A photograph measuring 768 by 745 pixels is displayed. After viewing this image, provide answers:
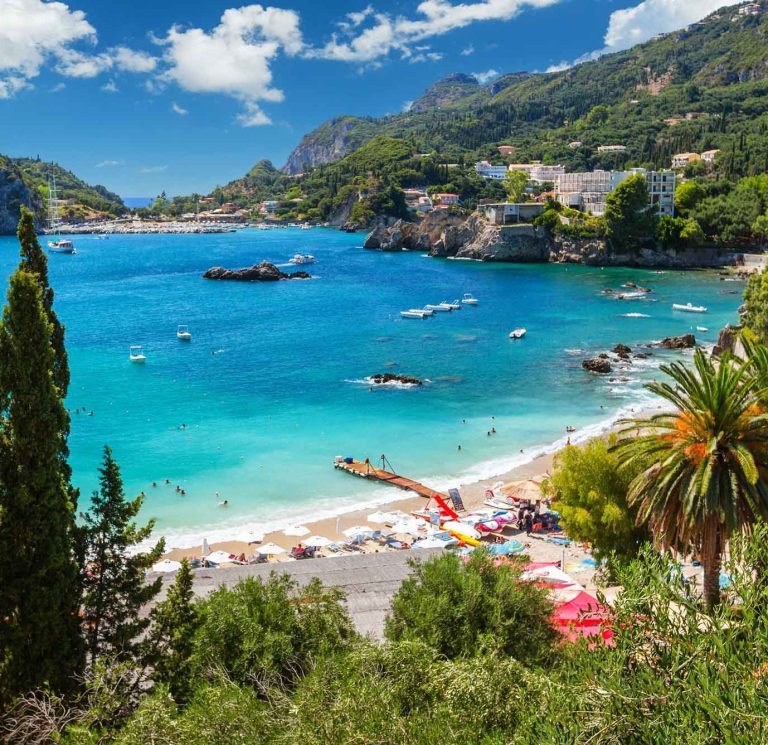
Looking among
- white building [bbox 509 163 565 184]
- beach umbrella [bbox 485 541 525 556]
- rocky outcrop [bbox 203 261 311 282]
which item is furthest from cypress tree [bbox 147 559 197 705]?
white building [bbox 509 163 565 184]

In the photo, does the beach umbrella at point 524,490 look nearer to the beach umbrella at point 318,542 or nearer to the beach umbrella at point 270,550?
the beach umbrella at point 318,542

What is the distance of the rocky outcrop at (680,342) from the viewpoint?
54531 mm

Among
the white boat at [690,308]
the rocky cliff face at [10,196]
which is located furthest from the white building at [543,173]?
the rocky cliff face at [10,196]

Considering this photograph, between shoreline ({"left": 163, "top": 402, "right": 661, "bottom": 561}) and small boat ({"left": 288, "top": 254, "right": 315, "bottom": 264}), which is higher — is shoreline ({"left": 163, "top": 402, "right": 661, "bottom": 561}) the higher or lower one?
the lower one

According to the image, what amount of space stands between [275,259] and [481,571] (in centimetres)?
11781

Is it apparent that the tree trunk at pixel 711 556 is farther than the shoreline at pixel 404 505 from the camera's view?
No

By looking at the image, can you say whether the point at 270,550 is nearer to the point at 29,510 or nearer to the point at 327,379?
the point at 29,510

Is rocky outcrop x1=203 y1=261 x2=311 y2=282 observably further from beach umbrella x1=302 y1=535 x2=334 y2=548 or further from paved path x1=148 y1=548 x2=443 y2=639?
paved path x1=148 y1=548 x2=443 y2=639

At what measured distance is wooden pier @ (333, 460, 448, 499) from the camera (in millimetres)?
30125

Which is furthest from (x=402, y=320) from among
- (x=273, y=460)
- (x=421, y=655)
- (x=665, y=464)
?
(x=421, y=655)

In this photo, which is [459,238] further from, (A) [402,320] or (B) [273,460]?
(B) [273,460]

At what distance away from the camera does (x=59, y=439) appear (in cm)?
1066

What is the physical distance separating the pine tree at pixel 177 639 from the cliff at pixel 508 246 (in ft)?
339

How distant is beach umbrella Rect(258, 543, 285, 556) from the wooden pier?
7.78m
